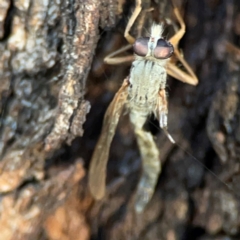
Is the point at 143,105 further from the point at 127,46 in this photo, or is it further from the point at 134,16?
the point at 134,16

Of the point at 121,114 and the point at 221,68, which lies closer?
the point at 221,68

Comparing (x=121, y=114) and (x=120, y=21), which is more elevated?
(x=120, y=21)

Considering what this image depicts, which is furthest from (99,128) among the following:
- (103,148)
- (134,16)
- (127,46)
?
(134,16)

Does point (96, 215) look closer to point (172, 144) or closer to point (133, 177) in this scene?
point (133, 177)

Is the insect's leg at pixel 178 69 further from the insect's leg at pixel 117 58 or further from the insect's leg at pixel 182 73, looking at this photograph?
the insect's leg at pixel 117 58

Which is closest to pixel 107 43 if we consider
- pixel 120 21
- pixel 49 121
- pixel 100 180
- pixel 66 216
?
pixel 120 21

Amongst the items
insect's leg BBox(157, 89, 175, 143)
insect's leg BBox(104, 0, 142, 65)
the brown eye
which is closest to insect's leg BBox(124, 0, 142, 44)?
insect's leg BBox(104, 0, 142, 65)

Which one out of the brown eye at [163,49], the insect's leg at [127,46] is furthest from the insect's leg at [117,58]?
the brown eye at [163,49]
